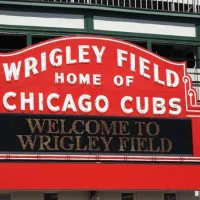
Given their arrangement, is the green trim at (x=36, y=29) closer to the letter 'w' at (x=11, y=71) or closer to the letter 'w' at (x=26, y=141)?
the letter 'w' at (x=11, y=71)

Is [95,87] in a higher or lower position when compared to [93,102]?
higher

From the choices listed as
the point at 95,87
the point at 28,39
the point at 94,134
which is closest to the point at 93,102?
the point at 95,87

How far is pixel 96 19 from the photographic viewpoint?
2497 centimetres

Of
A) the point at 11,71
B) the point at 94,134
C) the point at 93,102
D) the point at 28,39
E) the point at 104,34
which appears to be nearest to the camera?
the point at 11,71

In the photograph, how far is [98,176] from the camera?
21969 mm

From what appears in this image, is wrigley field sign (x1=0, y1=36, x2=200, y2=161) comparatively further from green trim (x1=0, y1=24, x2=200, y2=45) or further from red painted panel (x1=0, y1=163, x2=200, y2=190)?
green trim (x1=0, y1=24, x2=200, y2=45)

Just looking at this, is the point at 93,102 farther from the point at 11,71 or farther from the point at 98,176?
the point at 11,71

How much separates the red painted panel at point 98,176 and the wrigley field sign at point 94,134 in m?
0.56

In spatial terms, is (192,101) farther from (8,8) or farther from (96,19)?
(8,8)

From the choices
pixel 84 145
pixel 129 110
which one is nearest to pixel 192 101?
pixel 129 110

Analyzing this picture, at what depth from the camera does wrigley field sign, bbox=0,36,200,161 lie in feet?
71.3

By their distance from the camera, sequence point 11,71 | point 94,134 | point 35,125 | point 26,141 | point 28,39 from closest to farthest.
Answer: point 26,141 < point 35,125 < point 11,71 < point 94,134 < point 28,39

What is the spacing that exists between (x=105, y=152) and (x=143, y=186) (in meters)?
1.70

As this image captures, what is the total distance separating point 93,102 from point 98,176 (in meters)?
2.48
